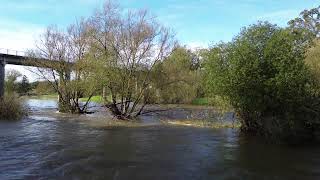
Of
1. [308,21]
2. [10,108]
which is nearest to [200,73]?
[10,108]

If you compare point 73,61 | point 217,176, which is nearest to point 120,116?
point 73,61

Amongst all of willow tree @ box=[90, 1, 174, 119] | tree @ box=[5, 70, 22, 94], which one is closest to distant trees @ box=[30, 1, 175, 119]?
willow tree @ box=[90, 1, 174, 119]

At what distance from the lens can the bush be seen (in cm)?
4225

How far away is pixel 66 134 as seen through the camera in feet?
102

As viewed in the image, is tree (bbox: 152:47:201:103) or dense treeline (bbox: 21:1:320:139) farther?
tree (bbox: 152:47:201:103)

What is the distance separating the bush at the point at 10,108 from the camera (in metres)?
42.2

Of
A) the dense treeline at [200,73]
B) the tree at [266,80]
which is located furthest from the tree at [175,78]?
the tree at [266,80]

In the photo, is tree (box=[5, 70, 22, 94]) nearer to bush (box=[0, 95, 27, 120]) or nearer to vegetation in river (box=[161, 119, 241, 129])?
bush (box=[0, 95, 27, 120])

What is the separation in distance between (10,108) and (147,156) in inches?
980

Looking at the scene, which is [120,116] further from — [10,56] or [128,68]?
[10,56]

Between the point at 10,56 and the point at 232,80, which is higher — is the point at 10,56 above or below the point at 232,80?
above

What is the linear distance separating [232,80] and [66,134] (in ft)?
40.6

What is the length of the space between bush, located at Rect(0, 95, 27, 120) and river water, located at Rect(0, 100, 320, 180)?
10.3m

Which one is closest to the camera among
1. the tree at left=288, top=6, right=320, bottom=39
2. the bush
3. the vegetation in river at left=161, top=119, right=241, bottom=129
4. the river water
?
the river water
